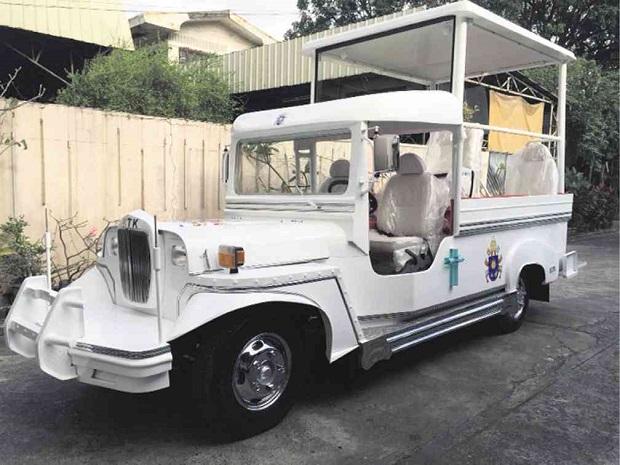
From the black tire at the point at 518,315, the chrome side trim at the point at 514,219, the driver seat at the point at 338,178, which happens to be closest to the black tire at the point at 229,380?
the driver seat at the point at 338,178

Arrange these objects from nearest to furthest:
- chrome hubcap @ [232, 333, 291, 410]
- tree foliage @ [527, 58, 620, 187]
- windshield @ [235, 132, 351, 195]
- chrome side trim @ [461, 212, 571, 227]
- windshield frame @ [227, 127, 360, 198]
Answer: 1. chrome hubcap @ [232, 333, 291, 410]
2. windshield frame @ [227, 127, 360, 198]
3. windshield @ [235, 132, 351, 195]
4. chrome side trim @ [461, 212, 571, 227]
5. tree foliage @ [527, 58, 620, 187]

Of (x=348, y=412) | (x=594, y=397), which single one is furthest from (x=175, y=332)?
(x=594, y=397)

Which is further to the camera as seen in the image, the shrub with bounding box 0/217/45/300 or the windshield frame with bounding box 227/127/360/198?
the shrub with bounding box 0/217/45/300

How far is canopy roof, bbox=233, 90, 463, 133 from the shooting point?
3.96 metres

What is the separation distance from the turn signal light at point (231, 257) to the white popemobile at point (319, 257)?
0.01 metres

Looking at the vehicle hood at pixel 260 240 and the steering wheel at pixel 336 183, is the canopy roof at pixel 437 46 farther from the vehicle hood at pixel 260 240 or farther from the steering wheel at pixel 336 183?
the vehicle hood at pixel 260 240

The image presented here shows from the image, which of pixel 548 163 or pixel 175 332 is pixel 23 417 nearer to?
pixel 175 332

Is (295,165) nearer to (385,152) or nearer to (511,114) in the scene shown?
(385,152)

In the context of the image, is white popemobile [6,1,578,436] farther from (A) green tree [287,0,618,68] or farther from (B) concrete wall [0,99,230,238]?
(A) green tree [287,0,618,68]

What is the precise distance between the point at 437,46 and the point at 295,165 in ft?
6.93

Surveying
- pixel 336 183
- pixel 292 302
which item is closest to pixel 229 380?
pixel 292 302

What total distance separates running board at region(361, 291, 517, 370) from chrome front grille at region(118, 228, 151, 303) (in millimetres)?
1498

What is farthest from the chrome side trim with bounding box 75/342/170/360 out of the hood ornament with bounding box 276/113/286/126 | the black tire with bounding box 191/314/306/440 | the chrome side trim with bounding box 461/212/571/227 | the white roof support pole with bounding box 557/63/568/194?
the white roof support pole with bounding box 557/63/568/194

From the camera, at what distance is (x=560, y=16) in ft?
64.8
